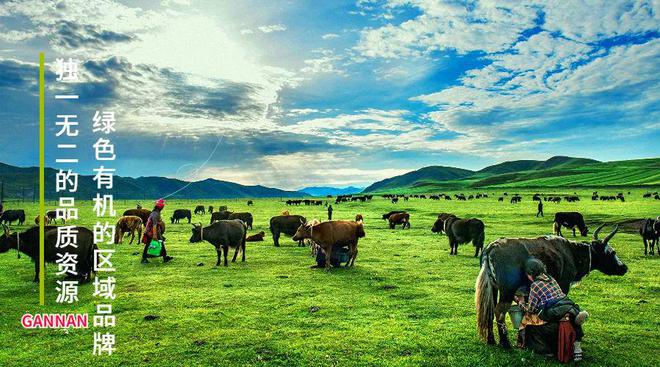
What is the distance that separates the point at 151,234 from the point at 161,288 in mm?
5442

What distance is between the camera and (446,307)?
11.7 metres

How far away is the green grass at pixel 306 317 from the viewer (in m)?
8.34

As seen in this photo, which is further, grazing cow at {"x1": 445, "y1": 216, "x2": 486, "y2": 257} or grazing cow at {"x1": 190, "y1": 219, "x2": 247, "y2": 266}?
grazing cow at {"x1": 445, "y1": 216, "x2": 486, "y2": 257}

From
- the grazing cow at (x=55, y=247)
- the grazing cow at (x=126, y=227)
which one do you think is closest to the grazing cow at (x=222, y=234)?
the grazing cow at (x=55, y=247)

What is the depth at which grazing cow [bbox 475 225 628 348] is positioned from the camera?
27.4 feet

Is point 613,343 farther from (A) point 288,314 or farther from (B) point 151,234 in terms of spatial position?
(B) point 151,234

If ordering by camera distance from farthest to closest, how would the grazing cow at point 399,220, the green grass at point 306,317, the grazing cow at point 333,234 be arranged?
1. the grazing cow at point 399,220
2. the grazing cow at point 333,234
3. the green grass at point 306,317

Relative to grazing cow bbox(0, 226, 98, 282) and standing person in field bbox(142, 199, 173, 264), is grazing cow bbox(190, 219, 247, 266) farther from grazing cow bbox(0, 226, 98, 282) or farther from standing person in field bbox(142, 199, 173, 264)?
grazing cow bbox(0, 226, 98, 282)

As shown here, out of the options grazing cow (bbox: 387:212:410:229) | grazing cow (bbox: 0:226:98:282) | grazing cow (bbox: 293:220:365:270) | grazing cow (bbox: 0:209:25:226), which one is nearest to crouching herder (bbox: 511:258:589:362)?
grazing cow (bbox: 293:220:365:270)

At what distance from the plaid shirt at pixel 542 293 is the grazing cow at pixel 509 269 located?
41 cm

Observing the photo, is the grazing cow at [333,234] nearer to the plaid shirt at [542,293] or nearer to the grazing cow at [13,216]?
the plaid shirt at [542,293]

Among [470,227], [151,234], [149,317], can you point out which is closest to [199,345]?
[149,317]

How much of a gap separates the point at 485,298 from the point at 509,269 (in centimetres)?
79

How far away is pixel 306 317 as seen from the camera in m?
10.9
